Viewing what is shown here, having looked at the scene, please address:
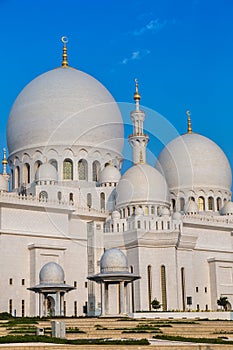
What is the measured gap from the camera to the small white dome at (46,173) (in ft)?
141

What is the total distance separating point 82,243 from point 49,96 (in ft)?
39.3

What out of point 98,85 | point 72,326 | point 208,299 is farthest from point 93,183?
point 72,326

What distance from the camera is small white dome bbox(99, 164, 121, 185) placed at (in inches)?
1778

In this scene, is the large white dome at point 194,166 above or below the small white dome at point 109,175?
above

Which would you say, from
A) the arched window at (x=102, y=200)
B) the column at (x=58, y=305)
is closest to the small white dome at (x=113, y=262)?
the column at (x=58, y=305)

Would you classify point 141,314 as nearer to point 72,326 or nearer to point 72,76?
point 72,326

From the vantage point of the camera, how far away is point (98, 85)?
49.8m

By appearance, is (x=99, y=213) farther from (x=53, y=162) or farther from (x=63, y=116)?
(x=63, y=116)

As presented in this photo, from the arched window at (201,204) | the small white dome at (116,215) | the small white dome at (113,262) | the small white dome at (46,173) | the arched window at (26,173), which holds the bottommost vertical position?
the small white dome at (113,262)

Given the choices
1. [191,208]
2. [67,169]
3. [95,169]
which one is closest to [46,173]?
[67,169]

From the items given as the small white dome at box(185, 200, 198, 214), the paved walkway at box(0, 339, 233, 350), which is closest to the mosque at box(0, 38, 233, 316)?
the small white dome at box(185, 200, 198, 214)

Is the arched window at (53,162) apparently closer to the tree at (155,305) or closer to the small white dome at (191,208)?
the small white dome at (191,208)

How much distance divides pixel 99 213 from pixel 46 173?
14.7 feet

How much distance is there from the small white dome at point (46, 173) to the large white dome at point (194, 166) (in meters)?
10.6
